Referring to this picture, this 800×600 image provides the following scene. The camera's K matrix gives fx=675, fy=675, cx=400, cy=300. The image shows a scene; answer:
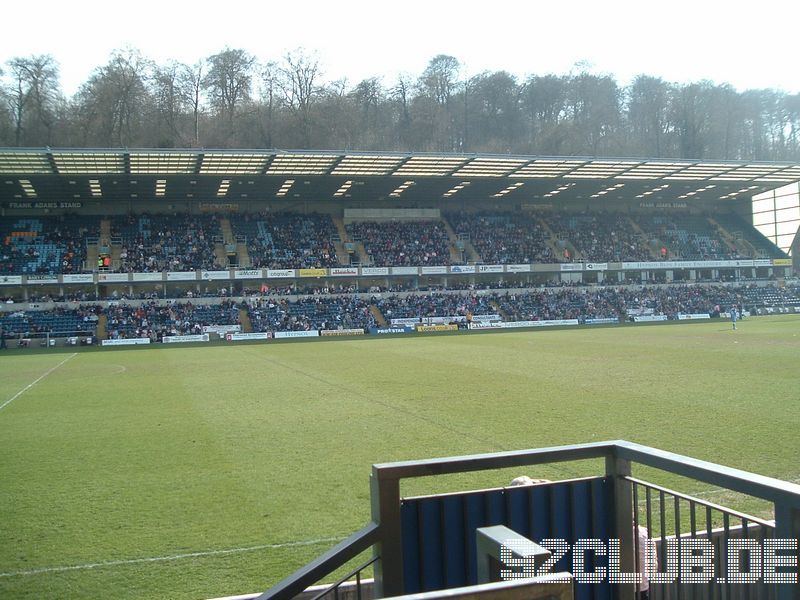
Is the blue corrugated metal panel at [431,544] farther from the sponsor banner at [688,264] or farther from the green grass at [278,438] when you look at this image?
the sponsor banner at [688,264]

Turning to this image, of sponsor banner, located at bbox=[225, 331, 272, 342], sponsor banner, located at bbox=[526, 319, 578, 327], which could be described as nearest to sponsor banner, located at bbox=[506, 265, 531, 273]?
sponsor banner, located at bbox=[526, 319, 578, 327]

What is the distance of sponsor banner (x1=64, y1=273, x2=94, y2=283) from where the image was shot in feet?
172

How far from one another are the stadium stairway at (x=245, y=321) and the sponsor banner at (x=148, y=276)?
711 cm

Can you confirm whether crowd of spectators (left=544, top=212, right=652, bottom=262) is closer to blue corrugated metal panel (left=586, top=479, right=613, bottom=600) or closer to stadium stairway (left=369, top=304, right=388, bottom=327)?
stadium stairway (left=369, top=304, right=388, bottom=327)

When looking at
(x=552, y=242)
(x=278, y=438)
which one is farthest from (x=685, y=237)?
(x=278, y=438)

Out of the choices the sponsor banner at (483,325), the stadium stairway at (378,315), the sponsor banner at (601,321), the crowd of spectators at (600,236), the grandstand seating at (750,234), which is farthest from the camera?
the grandstand seating at (750,234)

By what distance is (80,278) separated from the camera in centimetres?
5275

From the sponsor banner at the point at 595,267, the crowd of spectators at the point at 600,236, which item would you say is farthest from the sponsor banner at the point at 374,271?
the sponsor banner at the point at 595,267

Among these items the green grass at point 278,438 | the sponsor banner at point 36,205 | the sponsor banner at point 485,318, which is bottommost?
the green grass at point 278,438

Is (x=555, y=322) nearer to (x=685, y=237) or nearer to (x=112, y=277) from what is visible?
(x=685, y=237)

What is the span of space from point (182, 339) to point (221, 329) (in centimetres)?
293

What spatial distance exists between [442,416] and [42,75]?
64.9 metres

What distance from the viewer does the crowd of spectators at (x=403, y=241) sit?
202 feet

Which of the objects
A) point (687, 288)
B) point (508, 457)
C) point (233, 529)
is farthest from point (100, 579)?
point (687, 288)
